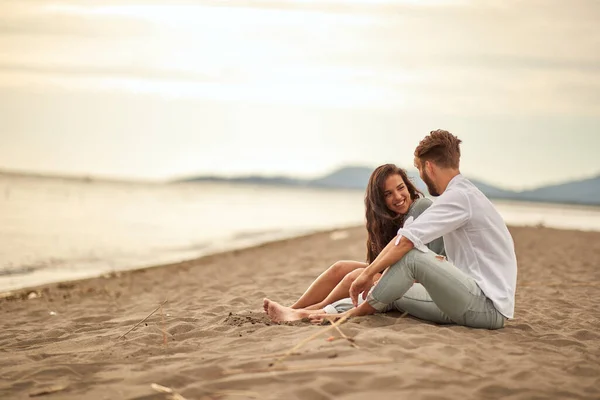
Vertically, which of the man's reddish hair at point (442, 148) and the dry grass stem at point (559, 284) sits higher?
the man's reddish hair at point (442, 148)

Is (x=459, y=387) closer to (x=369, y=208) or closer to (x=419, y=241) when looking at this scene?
(x=419, y=241)

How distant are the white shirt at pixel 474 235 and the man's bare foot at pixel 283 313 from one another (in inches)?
47.6

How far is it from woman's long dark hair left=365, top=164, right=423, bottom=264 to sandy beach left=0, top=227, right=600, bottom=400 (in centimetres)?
69

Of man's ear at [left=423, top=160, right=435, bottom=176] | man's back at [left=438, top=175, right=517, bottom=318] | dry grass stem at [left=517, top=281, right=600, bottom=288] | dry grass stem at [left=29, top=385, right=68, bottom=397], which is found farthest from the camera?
dry grass stem at [left=517, top=281, right=600, bottom=288]

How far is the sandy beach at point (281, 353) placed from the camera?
3295 mm

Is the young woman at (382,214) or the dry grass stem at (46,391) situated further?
the young woman at (382,214)

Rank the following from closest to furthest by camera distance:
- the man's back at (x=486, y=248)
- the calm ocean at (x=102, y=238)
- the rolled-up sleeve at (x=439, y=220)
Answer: the rolled-up sleeve at (x=439, y=220) < the man's back at (x=486, y=248) < the calm ocean at (x=102, y=238)

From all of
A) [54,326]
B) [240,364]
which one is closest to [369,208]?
[240,364]

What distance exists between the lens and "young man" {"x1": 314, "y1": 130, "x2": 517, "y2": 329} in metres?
4.17

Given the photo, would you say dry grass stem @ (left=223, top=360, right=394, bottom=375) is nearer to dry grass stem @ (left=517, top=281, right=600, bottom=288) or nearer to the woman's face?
the woman's face

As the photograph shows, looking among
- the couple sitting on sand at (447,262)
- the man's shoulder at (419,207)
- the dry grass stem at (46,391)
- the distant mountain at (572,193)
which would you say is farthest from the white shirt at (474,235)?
the distant mountain at (572,193)

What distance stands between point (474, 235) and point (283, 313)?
5.37ft

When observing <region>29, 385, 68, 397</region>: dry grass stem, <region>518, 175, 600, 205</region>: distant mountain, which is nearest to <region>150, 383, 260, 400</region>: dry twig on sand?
<region>29, 385, 68, 397</region>: dry grass stem

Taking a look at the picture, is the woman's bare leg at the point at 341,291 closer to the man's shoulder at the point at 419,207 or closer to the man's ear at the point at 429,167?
the man's shoulder at the point at 419,207
